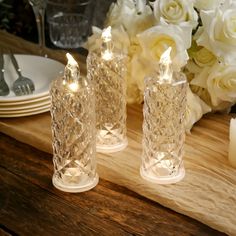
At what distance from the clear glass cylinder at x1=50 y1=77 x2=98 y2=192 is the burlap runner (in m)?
0.05

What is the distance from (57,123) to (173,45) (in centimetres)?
30

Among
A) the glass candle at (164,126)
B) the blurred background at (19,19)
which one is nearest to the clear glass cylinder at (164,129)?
the glass candle at (164,126)

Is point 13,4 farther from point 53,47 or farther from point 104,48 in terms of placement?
point 104,48

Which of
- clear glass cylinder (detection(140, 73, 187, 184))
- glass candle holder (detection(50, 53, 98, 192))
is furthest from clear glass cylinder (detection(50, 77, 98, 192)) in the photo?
clear glass cylinder (detection(140, 73, 187, 184))

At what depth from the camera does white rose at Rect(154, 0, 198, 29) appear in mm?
1275

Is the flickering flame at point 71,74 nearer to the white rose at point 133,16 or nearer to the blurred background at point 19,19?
the white rose at point 133,16

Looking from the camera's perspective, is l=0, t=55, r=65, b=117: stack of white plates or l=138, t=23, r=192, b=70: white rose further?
l=0, t=55, r=65, b=117: stack of white plates

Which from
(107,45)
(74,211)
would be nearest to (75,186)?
(74,211)

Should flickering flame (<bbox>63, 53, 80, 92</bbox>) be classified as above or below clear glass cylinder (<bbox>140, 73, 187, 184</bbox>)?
above

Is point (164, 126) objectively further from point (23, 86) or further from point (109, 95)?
point (23, 86)

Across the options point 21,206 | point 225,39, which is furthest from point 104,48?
point 21,206

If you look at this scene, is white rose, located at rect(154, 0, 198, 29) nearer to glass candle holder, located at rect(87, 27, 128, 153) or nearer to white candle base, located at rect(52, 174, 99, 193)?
glass candle holder, located at rect(87, 27, 128, 153)

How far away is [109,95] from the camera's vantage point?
1254mm

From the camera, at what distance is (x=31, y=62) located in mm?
1582
